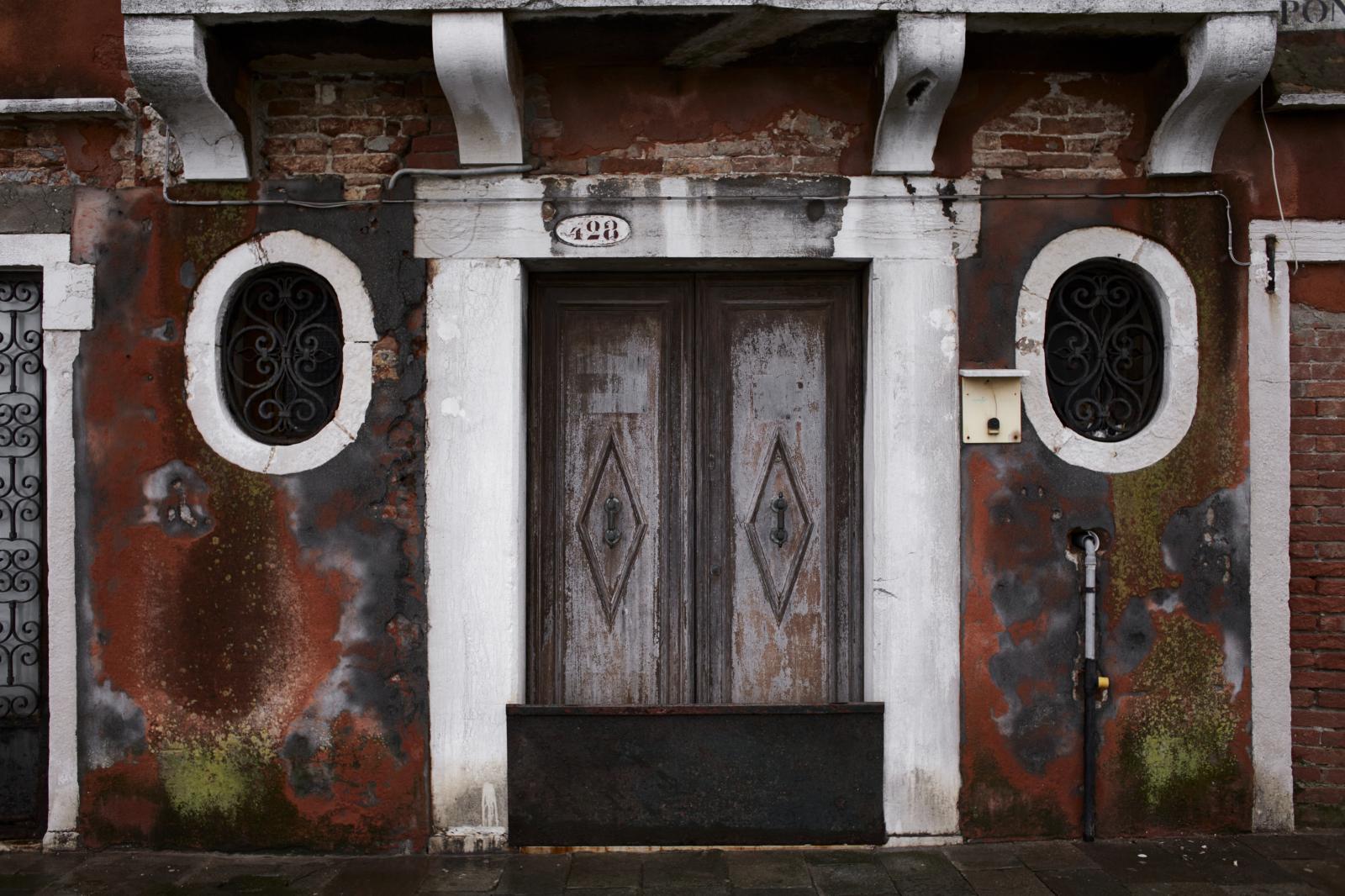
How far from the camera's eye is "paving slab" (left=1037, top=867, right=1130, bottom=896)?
3.61 meters

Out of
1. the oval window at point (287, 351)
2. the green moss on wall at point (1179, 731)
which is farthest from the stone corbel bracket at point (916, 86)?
the oval window at point (287, 351)

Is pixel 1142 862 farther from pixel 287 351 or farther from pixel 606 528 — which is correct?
pixel 287 351

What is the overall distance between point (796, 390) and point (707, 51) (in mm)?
1521

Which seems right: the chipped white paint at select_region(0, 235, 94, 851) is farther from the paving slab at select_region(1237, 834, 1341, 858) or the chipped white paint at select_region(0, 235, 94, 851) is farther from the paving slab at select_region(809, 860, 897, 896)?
the paving slab at select_region(1237, 834, 1341, 858)

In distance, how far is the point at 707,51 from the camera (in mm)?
4066

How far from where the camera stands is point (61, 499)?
4148 mm

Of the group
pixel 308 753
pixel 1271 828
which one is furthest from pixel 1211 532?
pixel 308 753

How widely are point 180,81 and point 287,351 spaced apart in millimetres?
1155

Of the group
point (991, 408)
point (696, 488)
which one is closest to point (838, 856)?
point (696, 488)

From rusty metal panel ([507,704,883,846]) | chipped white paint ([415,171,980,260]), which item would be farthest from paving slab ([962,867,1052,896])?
chipped white paint ([415,171,980,260])

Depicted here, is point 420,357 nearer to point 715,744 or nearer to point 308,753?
point 308,753

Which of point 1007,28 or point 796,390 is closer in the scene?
point 1007,28

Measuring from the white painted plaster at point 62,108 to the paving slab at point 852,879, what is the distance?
14.3 ft

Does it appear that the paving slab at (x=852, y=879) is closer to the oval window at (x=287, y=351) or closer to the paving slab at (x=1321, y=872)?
the paving slab at (x=1321, y=872)
